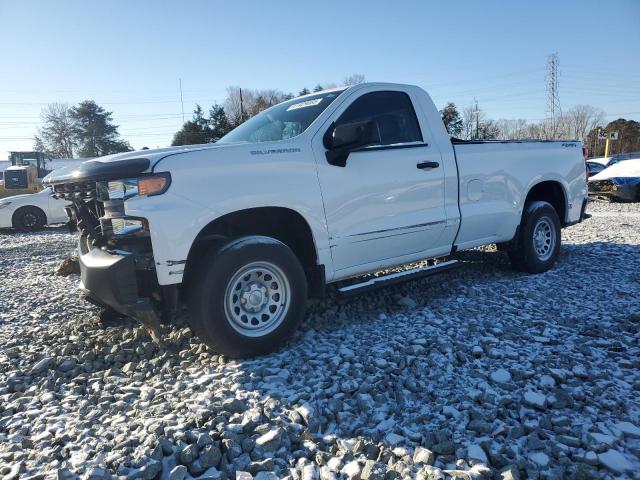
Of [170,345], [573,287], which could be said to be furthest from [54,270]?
[573,287]

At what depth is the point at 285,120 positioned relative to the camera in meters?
4.29

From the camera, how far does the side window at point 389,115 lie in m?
4.20

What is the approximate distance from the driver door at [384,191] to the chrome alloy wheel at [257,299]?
584mm

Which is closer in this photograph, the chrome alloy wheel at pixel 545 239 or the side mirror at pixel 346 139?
the side mirror at pixel 346 139

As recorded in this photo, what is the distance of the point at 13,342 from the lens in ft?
13.3

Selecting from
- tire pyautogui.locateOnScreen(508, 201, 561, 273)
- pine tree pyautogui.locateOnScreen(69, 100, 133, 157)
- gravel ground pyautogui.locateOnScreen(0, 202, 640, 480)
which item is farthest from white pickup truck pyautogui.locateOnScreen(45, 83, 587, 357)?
pine tree pyautogui.locateOnScreen(69, 100, 133, 157)

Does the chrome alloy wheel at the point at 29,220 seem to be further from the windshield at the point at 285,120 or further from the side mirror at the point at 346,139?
the side mirror at the point at 346,139

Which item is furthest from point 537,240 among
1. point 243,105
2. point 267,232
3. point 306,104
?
point 243,105

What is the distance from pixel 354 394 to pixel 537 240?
3.91 meters

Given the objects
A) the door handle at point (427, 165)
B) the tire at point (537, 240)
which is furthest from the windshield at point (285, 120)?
the tire at point (537, 240)

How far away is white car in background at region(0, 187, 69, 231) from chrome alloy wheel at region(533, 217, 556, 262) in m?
11.8

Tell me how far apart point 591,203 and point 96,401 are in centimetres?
1597

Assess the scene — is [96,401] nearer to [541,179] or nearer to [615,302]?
[615,302]

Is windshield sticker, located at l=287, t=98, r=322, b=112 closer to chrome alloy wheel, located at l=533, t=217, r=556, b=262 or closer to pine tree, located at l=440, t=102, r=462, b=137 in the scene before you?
pine tree, located at l=440, t=102, r=462, b=137
